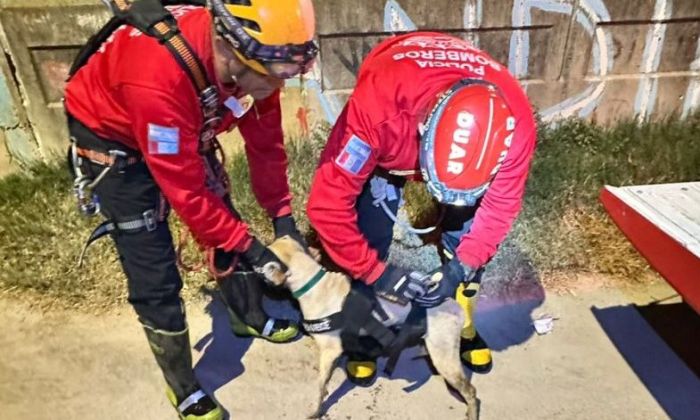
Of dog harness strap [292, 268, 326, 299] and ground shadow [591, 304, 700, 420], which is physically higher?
dog harness strap [292, 268, 326, 299]

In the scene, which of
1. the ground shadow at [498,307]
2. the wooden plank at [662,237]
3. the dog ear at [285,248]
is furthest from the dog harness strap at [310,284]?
the wooden plank at [662,237]

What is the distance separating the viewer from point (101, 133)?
2.64 meters

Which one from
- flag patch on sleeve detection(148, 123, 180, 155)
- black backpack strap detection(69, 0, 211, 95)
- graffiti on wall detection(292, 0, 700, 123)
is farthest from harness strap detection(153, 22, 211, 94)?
graffiti on wall detection(292, 0, 700, 123)

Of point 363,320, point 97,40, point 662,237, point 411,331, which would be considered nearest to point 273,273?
point 363,320

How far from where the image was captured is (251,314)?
3.83 metres

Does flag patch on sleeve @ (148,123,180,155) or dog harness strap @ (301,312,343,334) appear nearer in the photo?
Result: flag patch on sleeve @ (148,123,180,155)

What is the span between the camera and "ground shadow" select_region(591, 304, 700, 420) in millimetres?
3455

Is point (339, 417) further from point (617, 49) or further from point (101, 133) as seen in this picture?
point (617, 49)

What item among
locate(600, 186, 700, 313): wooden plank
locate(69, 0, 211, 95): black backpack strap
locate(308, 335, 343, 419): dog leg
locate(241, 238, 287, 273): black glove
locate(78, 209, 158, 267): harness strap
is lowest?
locate(308, 335, 343, 419): dog leg

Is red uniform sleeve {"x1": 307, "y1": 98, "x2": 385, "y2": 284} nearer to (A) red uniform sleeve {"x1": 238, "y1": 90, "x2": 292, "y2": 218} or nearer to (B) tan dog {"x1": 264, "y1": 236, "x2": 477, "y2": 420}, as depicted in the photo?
(B) tan dog {"x1": 264, "y1": 236, "x2": 477, "y2": 420}

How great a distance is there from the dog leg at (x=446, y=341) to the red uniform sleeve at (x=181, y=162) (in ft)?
3.48

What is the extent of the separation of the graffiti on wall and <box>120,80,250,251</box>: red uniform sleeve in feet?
8.63

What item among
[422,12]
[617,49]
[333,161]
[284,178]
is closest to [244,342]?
[284,178]

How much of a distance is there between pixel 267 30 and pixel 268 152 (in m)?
1.11
